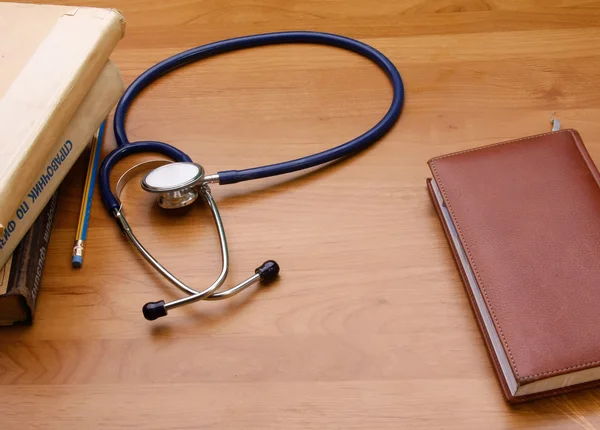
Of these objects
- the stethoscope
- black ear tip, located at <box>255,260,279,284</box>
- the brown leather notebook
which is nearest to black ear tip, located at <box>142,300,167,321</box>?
the stethoscope

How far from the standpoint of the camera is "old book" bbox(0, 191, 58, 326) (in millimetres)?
745

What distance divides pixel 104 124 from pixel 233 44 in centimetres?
22

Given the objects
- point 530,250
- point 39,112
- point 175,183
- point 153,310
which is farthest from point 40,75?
point 530,250

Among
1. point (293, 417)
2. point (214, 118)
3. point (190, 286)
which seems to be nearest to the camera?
point (293, 417)

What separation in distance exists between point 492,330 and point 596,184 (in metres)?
0.21

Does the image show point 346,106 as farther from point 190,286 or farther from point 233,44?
point 190,286

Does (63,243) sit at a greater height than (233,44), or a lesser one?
lesser

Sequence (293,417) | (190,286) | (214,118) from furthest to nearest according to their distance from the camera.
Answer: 1. (214,118)
2. (190,286)
3. (293,417)

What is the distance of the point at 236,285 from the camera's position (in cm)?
80

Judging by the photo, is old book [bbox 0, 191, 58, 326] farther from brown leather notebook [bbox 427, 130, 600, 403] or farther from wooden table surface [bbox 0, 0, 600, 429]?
brown leather notebook [bbox 427, 130, 600, 403]

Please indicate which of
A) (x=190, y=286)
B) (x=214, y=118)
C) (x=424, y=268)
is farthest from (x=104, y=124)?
(x=424, y=268)

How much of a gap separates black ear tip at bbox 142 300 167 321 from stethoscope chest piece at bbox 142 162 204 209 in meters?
0.14

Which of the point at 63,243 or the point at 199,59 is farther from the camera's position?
the point at 199,59

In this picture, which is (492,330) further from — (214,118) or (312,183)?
(214,118)
